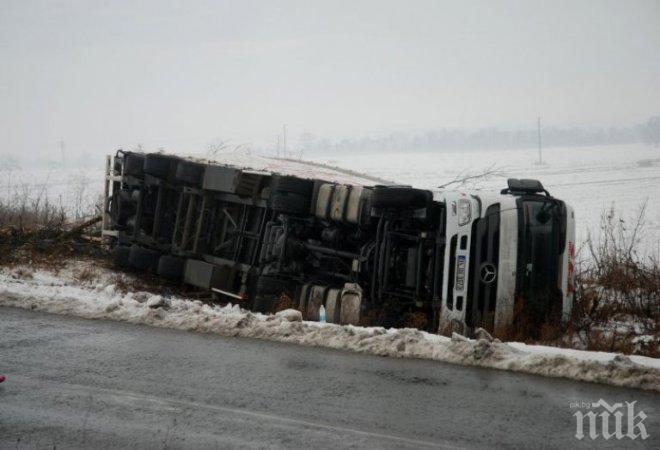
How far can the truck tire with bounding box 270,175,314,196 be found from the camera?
888cm

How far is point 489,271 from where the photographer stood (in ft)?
24.2

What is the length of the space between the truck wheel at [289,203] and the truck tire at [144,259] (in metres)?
2.38

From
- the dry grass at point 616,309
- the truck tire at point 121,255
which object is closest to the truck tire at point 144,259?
the truck tire at point 121,255

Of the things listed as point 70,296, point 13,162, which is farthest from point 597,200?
point 13,162

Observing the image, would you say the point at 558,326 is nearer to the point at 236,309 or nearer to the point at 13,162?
the point at 236,309

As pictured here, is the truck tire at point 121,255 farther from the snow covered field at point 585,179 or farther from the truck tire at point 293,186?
the snow covered field at point 585,179

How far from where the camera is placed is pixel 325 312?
7.88 metres

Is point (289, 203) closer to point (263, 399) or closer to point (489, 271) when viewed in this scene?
point (489, 271)

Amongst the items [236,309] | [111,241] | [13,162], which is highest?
[13,162]

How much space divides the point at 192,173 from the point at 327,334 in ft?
14.4

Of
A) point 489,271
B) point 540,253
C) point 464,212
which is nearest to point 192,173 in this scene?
point 464,212

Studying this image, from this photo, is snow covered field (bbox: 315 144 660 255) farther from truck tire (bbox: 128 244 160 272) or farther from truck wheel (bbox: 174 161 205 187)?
truck tire (bbox: 128 244 160 272)

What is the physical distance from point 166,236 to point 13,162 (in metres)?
66.2

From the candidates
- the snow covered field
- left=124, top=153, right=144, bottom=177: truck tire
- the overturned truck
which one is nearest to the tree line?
the snow covered field
